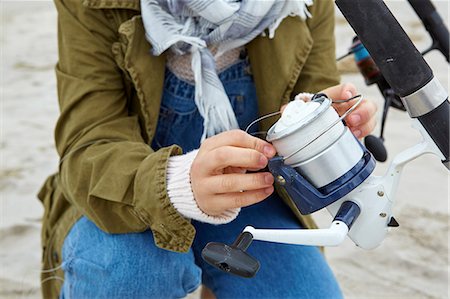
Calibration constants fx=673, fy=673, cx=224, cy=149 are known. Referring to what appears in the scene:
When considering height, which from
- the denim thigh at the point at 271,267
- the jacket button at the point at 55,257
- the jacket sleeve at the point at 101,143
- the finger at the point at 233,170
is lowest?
the jacket button at the point at 55,257

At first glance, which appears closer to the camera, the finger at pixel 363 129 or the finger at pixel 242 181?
the finger at pixel 242 181

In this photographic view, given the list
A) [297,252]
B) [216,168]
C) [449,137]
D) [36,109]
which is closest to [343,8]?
[449,137]

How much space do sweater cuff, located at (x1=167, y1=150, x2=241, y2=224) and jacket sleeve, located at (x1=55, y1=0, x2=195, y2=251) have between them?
1.2 inches

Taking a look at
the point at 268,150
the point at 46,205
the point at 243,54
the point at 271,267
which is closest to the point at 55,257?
the point at 46,205

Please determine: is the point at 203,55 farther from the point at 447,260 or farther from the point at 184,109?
the point at 447,260

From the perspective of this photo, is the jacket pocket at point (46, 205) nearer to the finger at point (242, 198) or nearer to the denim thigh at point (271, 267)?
the denim thigh at point (271, 267)

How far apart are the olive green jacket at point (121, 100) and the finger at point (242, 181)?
0.15m

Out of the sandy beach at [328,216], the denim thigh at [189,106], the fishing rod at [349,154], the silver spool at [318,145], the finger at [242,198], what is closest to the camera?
the fishing rod at [349,154]

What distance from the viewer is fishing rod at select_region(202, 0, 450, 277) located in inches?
21.7

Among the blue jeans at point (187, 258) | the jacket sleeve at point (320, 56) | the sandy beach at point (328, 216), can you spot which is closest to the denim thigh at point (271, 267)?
the blue jeans at point (187, 258)

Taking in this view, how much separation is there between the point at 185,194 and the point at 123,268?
202mm

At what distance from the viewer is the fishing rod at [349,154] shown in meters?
0.55

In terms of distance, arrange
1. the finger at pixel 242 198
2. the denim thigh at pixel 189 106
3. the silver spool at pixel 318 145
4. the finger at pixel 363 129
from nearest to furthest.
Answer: the silver spool at pixel 318 145, the finger at pixel 242 198, the finger at pixel 363 129, the denim thigh at pixel 189 106

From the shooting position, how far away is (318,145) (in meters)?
0.66
